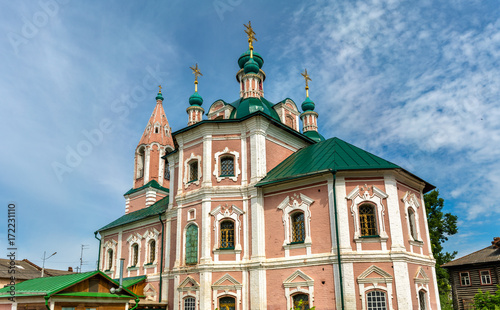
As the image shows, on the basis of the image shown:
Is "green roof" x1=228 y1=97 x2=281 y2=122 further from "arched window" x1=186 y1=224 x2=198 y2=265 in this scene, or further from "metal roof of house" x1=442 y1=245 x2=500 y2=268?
"metal roof of house" x1=442 y1=245 x2=500 y2=268

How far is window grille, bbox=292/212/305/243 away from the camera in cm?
1595

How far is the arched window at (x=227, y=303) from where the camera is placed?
53.7ft

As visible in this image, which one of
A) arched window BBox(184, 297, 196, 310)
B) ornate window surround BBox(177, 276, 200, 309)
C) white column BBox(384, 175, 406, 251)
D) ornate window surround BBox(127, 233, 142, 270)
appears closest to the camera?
white column BBox(384, 175, 406, 251)

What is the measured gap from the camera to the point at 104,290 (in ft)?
45.1

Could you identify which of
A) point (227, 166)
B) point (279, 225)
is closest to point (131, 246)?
point (227, 166)

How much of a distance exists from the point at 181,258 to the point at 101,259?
34.9 ft

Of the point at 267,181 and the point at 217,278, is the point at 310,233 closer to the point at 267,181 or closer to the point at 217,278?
the point at 267,181

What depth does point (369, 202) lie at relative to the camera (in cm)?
1512

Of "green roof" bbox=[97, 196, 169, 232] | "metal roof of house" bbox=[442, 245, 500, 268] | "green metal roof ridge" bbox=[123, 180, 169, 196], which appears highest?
"green metal roof ridge" bbox=[123, 180, 169, 196]

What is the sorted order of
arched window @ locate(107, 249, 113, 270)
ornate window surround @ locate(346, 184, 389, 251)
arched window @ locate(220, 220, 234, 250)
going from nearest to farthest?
ornate window surround @ locate(346, 184, 389, 251) < arched window @ locate(220, 220, 234, 250) < arched window @ locate(107, 249, 113, 270)

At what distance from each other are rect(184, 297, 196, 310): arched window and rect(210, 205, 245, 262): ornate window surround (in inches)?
80.9

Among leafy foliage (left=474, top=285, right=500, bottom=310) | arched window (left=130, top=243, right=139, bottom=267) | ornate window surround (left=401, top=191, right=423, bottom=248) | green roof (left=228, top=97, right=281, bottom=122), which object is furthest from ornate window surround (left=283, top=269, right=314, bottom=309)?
arched window (left=130, top=243, right=139, bottom=267)

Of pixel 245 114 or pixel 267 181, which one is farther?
pixel 245 114

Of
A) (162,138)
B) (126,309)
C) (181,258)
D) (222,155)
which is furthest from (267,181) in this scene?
(162,138)
